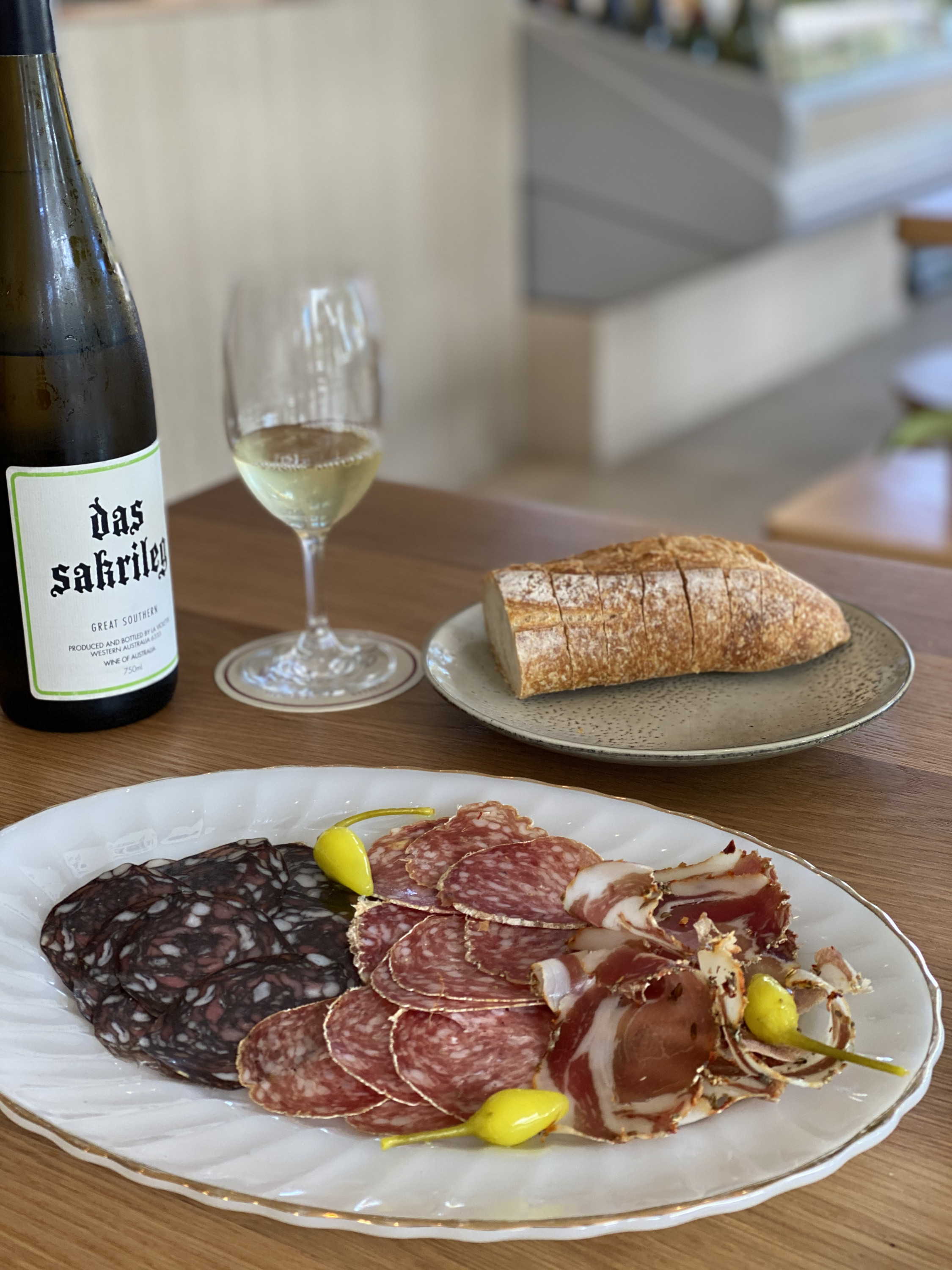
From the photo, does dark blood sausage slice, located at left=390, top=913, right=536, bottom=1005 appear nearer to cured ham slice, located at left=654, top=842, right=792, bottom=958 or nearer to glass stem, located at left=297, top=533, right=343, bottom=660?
cured ham slice, located at left=654, top=842, right=792, bottom=958

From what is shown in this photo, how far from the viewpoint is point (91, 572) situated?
779 millimetres

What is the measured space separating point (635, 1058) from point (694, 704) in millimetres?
372

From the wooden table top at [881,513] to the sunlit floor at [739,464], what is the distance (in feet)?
2.92

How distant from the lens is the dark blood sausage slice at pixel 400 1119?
1.62ft

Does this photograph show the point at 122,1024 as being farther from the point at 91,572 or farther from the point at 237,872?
the point at 91,572

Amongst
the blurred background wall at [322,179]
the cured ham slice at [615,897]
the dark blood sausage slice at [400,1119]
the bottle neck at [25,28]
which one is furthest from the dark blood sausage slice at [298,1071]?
the blurred background wall at [322,179]

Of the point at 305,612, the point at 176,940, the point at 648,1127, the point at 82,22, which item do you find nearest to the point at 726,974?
the point at 648,1127

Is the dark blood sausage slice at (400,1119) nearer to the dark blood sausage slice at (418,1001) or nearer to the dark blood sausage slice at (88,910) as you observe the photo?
the dark blood sausage slice at (418,1001)

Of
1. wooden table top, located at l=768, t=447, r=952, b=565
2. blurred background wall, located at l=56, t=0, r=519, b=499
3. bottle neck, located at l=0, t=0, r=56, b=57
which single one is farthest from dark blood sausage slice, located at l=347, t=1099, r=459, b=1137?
blurred background wall, located at l=56, t=0, r=519, b=499

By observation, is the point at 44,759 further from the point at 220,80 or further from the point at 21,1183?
the point at 220,80

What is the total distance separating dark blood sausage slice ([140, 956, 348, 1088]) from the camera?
1.70 feet

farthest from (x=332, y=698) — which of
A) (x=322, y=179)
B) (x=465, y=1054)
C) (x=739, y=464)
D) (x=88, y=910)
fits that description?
(x=739, y=464)

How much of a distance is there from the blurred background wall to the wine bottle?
179cm

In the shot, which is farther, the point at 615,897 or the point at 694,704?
the point at 694,704
